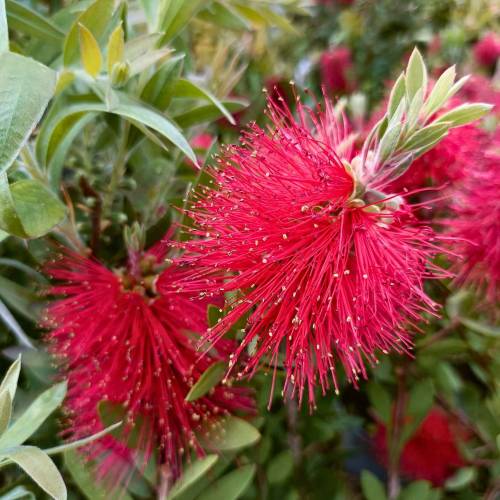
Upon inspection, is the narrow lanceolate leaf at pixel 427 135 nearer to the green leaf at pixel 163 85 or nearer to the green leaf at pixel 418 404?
the green leaf at pixel 163 85

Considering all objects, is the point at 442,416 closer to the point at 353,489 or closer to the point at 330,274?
the point at 353,489

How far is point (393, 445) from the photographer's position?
0.81 meters

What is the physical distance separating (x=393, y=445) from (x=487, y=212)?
35cm

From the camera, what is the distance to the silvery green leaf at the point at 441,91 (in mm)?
506

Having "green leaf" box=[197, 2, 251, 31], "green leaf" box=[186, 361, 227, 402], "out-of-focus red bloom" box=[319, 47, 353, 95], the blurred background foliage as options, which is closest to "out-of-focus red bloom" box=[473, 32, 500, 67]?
"out-of-focus red bloom" box=[319, 47, 353, 95]

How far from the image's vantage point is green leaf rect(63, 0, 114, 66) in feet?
2.01

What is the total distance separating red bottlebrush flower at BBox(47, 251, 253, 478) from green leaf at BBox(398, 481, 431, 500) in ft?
0.78

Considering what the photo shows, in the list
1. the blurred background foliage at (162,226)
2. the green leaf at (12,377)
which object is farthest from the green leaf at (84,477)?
the green leaf at (12,377)

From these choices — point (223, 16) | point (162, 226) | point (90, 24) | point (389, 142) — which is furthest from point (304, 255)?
point (223, 16)

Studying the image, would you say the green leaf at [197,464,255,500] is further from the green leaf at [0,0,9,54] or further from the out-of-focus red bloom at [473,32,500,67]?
the out-of-focus red bloom at [473,32,500,67]

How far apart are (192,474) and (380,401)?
0.32m

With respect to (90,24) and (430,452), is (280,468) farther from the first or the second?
(90,24)

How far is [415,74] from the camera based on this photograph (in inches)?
20.4

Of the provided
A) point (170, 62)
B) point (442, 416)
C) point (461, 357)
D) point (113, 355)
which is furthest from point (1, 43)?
point (442, 416)
